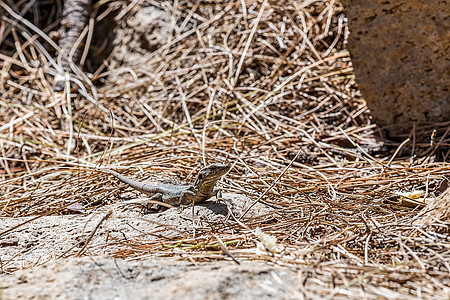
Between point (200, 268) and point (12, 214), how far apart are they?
200cm

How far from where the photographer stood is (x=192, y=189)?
321 centimetres

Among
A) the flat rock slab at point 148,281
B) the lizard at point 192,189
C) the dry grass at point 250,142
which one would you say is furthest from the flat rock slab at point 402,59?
the flat rock slab at point 148,281

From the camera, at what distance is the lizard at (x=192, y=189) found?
3.10 meters

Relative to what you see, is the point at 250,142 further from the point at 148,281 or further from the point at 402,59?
the point at 148,281

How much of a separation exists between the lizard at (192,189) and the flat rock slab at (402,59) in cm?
180

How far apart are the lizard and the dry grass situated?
271 millimetres

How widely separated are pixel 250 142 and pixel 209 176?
1277 millimetres

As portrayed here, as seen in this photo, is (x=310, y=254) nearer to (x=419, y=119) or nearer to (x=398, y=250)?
(x=398, y=250)

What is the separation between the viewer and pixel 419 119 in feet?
13.9

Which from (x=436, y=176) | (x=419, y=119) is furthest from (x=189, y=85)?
(x=436, y=176)

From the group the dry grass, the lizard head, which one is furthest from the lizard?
the dry grass

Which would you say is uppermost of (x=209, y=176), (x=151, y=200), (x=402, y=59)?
(x=402, y=59)

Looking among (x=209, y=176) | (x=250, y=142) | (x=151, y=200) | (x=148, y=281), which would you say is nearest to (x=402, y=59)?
(x=250, y=142)

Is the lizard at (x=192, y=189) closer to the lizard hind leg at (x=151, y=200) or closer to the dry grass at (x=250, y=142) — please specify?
the lizard hind leg at (x=151, y=200)
